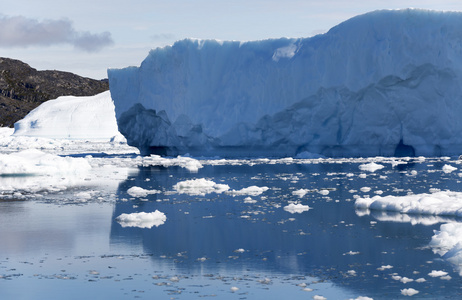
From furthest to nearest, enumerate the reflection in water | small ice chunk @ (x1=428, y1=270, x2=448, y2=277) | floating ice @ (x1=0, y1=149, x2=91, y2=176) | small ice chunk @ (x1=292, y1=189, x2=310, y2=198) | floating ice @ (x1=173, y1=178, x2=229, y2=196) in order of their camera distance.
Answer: floating ice @ (x1=0, y1=149, x2=91, y2=176)
floating ice @ (x1=173, y1=178, x2=229, y2=196)
small ice chunk @ (x1=292, y1=189, x2=310, y2=198)
the reflection in water
small ice chunk @ (x1=428, y1=270, x2=448, y2=277)

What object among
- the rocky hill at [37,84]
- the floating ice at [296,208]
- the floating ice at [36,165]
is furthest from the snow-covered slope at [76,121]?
the rocky hill at [37,84]

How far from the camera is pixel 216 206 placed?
35.0 feet

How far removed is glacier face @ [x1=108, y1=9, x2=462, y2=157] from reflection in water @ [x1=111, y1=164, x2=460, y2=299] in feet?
24.3

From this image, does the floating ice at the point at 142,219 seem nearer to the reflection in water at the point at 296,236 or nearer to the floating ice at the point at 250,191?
the reflection in water at the point at 296,236

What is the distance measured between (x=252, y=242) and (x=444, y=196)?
3.90m

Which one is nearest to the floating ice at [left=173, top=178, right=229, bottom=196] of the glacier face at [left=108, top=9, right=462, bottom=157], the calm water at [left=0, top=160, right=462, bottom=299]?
the calm water at [left=0, top=160, right=462, bottom=299]

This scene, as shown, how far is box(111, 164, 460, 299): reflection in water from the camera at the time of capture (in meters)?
6.16

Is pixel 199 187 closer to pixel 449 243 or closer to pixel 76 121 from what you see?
pixel 449 243

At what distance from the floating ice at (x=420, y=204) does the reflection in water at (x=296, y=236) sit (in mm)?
306

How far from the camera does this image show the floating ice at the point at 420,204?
357 inches

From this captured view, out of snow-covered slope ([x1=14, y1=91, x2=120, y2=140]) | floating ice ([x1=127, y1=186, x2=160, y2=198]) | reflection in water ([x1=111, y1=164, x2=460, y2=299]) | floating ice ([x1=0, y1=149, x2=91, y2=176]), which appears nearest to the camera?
reflection in water ([x1=111, y1=164, x2=460, y2=299])

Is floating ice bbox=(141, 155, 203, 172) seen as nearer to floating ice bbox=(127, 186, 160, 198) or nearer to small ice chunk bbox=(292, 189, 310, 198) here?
floating ice bbox=(127, 186, 160, 198)

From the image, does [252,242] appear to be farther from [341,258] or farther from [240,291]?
[240,291]

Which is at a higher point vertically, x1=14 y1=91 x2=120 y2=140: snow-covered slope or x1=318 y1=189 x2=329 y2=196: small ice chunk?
x1=14 y1=91 x2=120 y2=140: snow-covered slope
